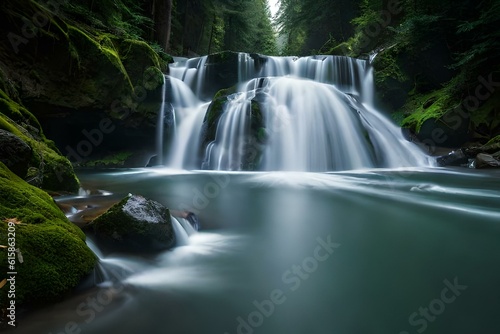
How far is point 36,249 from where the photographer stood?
205 cm

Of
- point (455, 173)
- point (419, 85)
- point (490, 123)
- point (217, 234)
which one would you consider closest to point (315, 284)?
point (217, 234)

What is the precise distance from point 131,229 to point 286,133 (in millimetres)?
8048

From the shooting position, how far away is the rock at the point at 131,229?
3.06 metres

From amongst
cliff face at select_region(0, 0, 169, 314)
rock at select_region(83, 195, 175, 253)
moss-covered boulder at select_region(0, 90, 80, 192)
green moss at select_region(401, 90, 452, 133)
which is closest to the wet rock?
green moss at select_region(401, 90, 452, 133)

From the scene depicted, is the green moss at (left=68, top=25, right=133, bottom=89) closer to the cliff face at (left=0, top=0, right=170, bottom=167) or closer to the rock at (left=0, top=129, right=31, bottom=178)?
the cliff face at (left=0, top=0, right=170, bottom=167)

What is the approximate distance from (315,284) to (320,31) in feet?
93.4

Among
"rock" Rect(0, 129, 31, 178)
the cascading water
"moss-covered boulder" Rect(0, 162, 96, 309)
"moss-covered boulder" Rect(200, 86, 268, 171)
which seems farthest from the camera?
the cascading water

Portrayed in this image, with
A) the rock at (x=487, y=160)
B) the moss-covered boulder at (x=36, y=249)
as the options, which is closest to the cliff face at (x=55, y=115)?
the moss-covered boulder at (x=36, y=249)

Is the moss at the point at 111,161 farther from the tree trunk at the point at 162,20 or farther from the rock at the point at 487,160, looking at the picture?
the rock at the point at 487,160

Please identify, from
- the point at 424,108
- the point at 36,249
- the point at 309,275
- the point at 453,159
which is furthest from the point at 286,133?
the point at 36,249

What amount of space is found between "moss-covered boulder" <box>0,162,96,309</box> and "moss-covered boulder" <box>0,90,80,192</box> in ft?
5.23

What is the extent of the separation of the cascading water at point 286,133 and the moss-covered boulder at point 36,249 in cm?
728

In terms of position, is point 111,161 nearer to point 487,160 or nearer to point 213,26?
point 487,160

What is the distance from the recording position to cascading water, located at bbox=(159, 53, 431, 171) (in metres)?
9.95
